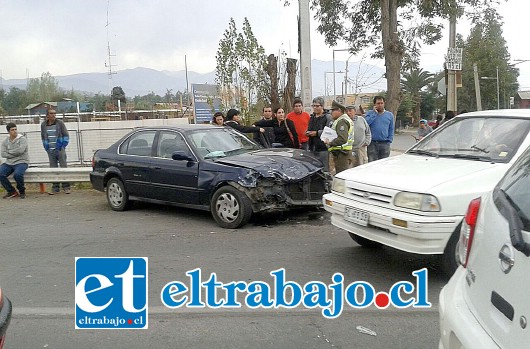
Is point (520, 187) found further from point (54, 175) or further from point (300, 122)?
point (54, 175)

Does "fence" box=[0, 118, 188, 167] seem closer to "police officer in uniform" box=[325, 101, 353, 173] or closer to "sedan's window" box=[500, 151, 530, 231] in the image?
"police officer in uniform" box=[325, 101, 353, 173]

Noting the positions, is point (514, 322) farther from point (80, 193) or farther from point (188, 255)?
point (80, 193)

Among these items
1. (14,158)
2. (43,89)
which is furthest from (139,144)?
(43,89)

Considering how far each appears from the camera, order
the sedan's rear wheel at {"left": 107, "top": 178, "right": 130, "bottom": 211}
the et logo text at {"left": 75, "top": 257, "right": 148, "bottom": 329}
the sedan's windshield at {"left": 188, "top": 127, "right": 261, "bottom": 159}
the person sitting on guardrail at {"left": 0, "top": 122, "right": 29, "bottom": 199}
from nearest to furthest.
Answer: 1. the et logo text at {"left": 75, "top": 257, "right": 148, "bottom": 329}
2. the sedan's windshield at {"left": 188, "top": 127, "right": 261, "bottom": 159}
3. the sedan's rear wheel at {"left": 107, "top": 178, "right": 130, "bottom": 211}
4. the person sitting on guardrail at {"left": 0, "top": 122, "right": 29, "bottom": 199}

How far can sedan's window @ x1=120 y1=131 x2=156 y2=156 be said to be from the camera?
26.6ft

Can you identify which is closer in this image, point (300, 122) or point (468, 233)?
point (468, 233)

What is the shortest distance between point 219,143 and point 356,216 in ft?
11.3

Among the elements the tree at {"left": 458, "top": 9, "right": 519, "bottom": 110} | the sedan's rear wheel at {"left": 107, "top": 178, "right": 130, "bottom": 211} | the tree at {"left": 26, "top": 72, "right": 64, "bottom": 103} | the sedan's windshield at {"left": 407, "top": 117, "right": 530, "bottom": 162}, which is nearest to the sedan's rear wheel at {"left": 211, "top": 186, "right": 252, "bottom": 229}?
the sedan's rear wheel at {"left": 107, "top": 178, "right": 130, "bottom": 211}

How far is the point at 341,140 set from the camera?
854 cm

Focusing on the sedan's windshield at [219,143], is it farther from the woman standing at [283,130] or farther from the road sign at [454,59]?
the road sign at [454,59]

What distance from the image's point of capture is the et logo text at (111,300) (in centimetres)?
393

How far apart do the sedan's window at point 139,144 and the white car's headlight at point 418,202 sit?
4.79 m

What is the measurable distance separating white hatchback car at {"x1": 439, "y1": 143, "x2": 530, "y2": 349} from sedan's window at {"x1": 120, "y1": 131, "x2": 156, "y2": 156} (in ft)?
20.9

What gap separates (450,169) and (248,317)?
239 centimetres
